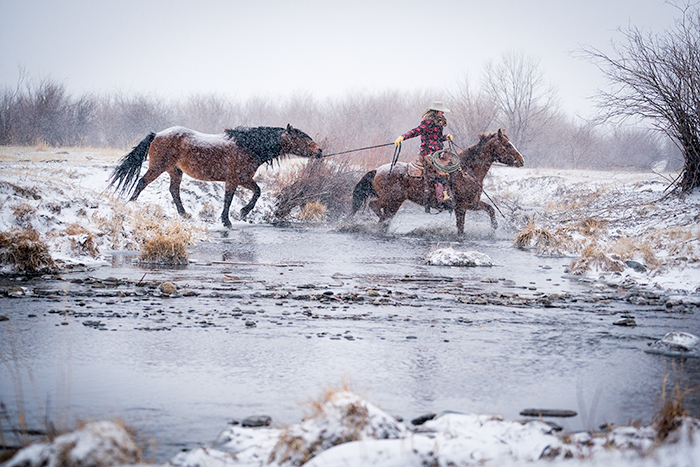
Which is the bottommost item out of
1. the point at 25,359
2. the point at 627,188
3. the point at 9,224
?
the point at 25,359

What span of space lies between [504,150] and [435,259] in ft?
13.8

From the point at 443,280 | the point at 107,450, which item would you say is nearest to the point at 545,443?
the point at 107,450

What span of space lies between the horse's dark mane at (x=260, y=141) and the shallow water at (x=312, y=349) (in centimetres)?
653

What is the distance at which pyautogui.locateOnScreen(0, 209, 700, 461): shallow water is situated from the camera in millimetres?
3229

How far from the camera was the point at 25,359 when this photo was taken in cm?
392

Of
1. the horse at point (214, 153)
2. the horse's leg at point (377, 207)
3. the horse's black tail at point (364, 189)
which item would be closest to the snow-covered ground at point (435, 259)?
the horse at point (214, 153)

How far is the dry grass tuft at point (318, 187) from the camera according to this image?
17.0 m

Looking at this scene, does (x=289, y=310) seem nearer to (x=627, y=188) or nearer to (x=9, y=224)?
(x=9, y=224)

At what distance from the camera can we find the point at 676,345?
4.32 metres

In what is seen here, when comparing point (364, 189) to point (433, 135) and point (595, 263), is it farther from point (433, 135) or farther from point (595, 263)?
point (595, 263)

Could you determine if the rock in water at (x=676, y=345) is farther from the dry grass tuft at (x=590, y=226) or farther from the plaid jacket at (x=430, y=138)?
the plaid jacket at (x=430, y=138)

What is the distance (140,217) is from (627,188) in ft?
44.3

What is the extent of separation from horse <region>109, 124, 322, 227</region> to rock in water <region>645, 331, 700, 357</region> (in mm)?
10370

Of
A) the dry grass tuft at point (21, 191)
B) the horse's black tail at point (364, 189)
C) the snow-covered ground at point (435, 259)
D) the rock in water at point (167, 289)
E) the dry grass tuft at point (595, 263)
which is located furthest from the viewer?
the horse's black tail at point (364, 189)
